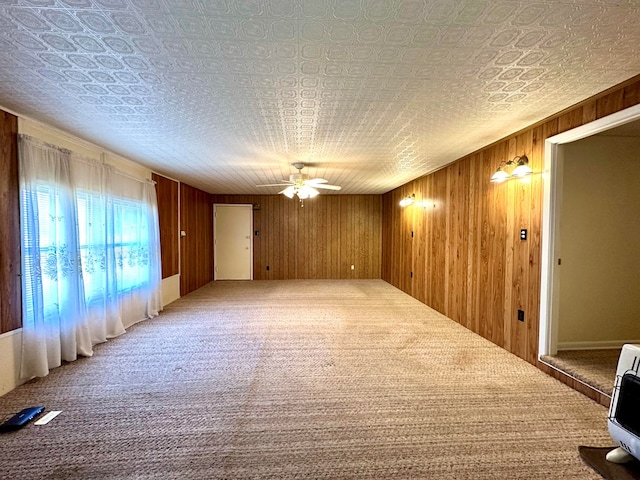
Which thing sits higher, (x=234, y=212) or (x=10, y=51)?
(x=10, y=51)

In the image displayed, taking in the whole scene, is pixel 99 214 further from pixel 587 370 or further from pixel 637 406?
pixel 587 370

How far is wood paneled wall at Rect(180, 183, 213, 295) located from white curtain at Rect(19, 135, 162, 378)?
70.3 inches

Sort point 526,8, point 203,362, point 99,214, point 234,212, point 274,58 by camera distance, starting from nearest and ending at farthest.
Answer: point 526,8 < point 274,58 < point 203,362 < point 99,214 < point 234,212

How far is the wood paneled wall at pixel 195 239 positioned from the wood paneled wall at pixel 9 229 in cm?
355

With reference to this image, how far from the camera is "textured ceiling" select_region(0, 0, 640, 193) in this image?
53.8 inches

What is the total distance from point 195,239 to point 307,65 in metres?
5.87

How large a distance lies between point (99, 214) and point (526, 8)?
4152 mm

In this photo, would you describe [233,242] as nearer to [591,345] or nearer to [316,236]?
[316,236]

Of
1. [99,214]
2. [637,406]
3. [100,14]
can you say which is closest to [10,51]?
[100,14]

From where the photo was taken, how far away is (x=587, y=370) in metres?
2.58

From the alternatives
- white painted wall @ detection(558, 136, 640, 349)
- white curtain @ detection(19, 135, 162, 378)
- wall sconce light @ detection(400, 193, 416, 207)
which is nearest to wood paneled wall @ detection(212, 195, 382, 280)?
wall sconce light @ detection(400, 193, 416, 207)

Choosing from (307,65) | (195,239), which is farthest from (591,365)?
(195,239)

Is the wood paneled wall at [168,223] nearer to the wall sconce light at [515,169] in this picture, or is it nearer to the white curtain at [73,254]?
the white curtain at [73,254]

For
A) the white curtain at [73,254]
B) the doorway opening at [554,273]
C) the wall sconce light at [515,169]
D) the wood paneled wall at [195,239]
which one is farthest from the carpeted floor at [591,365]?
the wood paneled wall at [195,239]
